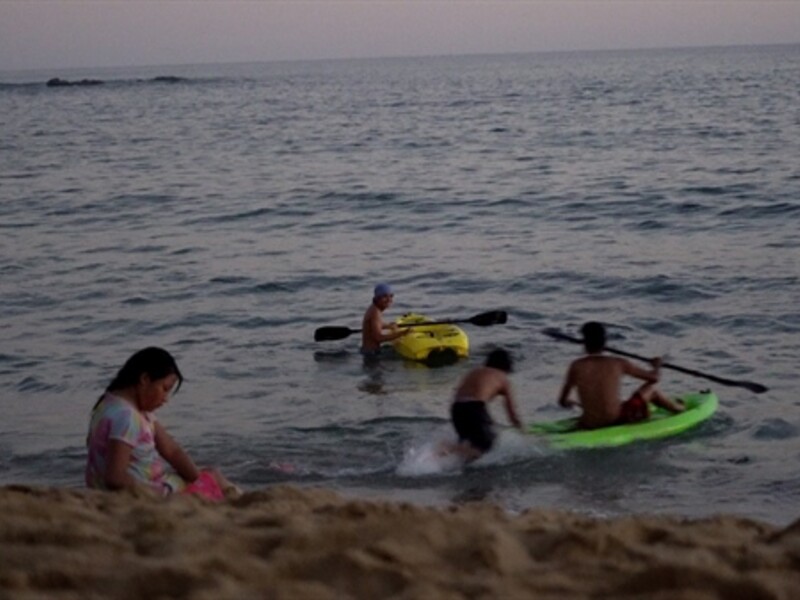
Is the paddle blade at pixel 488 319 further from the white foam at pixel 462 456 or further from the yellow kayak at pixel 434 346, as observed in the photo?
the white foam at pixel 462 456

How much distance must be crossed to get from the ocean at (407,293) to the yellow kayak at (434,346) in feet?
0.53

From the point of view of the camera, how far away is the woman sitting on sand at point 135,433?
6.33 metres

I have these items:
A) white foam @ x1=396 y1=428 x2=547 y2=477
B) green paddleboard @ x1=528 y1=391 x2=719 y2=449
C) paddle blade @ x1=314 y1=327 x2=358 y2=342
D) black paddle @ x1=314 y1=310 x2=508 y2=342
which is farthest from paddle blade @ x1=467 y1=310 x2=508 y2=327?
white foam @ x1=396 y1=428 x2=547 y2=477

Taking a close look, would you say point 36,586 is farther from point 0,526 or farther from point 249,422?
point 249,422

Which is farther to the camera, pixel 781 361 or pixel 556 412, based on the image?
pixel 781 361

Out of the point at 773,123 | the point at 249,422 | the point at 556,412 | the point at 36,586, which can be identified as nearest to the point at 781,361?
the point at 556,412

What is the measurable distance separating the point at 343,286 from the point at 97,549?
44.8 feet

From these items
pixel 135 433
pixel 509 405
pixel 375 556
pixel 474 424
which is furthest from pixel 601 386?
pixel 375 556

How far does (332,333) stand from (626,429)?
15.7 feet

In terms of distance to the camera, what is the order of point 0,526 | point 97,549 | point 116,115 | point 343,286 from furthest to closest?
point 116,115
point 343,286
point 0,526
point 97,549

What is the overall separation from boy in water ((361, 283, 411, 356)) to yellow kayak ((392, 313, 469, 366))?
0.34 feet

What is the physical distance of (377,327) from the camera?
1345 cm

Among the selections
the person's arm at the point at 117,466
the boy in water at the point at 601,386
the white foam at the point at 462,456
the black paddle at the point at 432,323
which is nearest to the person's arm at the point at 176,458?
the person's arm at the point at 117,466

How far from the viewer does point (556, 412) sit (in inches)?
451
